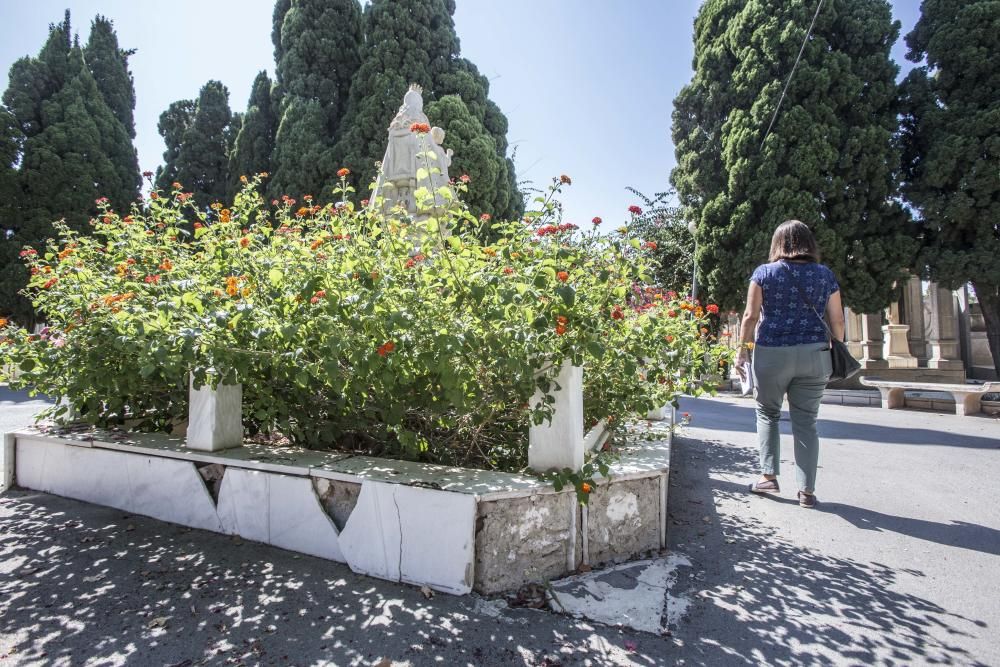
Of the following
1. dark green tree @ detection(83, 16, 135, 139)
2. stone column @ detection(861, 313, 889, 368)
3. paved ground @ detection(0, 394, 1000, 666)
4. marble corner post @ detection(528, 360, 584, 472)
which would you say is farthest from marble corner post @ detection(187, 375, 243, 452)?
dark green tree @ detection(83, 16, 135, 139)

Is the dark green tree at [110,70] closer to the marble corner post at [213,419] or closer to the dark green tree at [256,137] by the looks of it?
the dark green tree at [256,137]

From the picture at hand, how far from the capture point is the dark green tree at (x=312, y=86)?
14.9m

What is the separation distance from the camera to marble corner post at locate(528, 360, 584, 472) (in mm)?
2070

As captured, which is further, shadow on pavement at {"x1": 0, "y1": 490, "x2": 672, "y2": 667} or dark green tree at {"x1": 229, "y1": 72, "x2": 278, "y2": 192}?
dark green tree at {"x1": 229, "y1": 72, "x2": 278, "y2": 192}

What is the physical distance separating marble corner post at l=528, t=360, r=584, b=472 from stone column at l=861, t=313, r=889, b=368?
50.1 feet

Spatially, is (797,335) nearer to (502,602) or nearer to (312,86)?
(502,602)

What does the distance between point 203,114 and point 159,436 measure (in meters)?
20.0

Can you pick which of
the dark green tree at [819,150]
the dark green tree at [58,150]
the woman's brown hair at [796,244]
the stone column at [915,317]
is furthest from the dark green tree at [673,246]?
the dark green tree at [58,150]

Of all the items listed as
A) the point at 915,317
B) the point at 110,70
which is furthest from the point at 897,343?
the point at 110,70

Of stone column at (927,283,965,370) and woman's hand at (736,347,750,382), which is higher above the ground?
stone column at (927,283,965,370)

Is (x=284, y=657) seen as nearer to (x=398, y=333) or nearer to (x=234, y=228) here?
(x=398, y=333)

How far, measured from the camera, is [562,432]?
2.08 m

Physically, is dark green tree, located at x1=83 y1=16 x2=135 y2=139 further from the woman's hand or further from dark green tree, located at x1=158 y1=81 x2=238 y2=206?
the woman's hand

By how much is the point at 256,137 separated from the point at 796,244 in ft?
57.4
